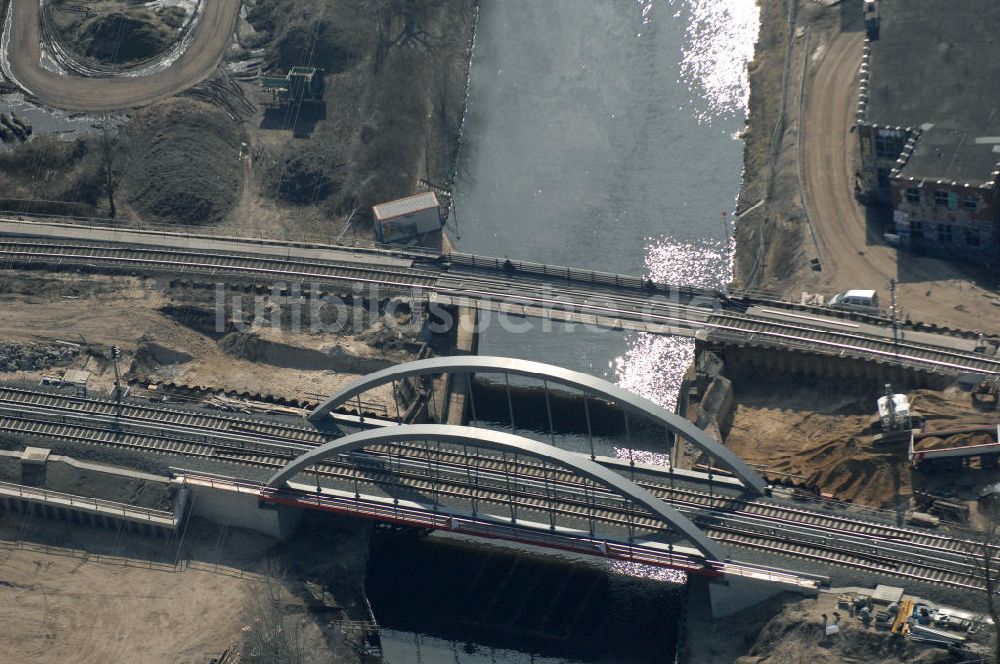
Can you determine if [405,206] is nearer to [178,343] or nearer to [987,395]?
[178,343]

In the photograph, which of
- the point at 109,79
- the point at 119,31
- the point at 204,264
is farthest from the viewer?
the point at 119,31

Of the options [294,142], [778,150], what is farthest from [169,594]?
[778,150]

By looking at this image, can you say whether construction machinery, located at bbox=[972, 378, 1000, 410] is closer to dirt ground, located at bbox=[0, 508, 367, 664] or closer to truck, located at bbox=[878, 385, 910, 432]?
truck, located at bbox=[878, 385, 910, 432]

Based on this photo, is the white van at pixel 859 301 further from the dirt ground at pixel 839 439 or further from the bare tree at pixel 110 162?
the bare tree at pixel 110 162

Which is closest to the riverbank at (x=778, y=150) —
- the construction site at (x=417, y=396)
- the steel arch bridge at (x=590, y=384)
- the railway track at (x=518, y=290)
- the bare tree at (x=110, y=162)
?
the construction site at (x=417, y=396)

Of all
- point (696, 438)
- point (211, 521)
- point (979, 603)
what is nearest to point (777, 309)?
point (696, 438)

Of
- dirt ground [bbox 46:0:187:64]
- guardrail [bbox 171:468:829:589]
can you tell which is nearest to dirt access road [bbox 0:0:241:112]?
dirt ground [bbox 46:0:187:64]

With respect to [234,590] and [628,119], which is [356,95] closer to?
[628,119]
